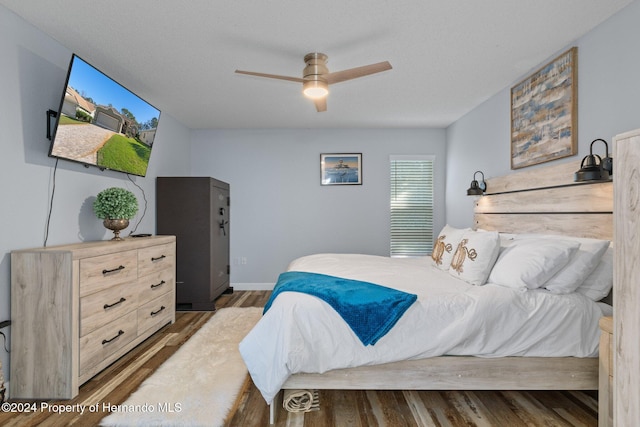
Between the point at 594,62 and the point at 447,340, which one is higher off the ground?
the point at 594,62

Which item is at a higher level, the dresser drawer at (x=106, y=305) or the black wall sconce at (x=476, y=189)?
the black wall sconce at (x=476, y=189)

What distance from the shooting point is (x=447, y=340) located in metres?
1.95

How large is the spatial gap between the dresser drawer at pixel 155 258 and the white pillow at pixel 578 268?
312cm

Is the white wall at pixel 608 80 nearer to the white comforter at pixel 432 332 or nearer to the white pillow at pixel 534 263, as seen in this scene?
the white pillow at pixel 534 263

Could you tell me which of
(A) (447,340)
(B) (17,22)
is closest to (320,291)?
(A) (447,340)

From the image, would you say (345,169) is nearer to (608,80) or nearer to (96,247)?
(608,80)

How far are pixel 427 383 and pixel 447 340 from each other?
11.0 inches

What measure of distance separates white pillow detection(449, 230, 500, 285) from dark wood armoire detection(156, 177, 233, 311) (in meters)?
2.87

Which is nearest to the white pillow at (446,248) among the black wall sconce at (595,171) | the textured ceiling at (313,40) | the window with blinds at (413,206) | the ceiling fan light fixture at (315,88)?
the black wall sconce at (595,171)

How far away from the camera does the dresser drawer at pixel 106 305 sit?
2268mm

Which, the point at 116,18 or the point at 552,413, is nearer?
the point at 552,413

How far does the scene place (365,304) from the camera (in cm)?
195

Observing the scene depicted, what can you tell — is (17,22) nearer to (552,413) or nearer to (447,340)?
(447,340)

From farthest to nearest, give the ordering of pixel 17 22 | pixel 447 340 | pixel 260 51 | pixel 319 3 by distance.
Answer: pixel 260 51 < pixel 17 22 < pixel 319 3 < pixel 447 340
